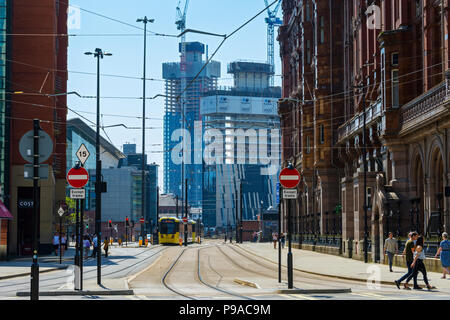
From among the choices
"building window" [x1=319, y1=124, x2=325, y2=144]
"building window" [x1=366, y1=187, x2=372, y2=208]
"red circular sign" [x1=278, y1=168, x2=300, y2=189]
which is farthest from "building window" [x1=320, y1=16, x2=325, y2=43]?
"red circular sign" [x1=278, y1=168, x2=300, y2=189]

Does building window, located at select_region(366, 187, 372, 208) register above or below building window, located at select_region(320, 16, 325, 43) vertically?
below

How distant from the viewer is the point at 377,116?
159 ft

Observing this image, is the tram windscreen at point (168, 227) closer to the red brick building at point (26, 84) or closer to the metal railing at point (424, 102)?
the red brick building at point (26, 84)

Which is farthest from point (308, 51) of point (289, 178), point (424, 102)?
point (289, 178)

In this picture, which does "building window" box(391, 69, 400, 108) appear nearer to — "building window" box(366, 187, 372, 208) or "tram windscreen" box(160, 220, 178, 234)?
"building window" box(366, 187, 372, 208)

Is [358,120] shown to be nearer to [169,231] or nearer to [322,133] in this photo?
[322,133]

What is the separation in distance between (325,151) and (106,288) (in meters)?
48.6

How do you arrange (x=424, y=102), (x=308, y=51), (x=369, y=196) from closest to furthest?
(x=424, y=102), (x=369, y=196), (x=308, y=51)

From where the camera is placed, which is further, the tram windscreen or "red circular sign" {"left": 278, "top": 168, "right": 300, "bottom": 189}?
the tram windscreen

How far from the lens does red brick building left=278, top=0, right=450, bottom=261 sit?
1565 inches
